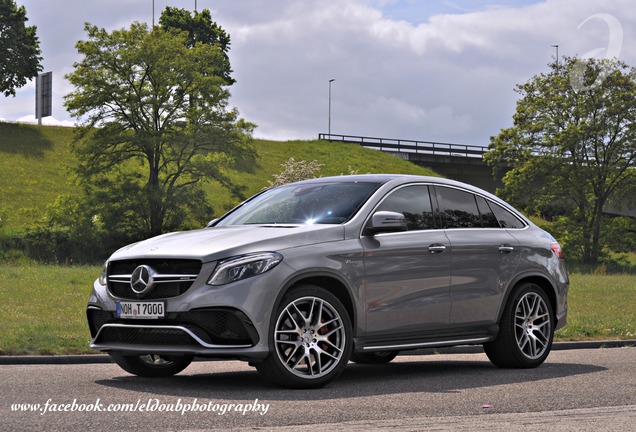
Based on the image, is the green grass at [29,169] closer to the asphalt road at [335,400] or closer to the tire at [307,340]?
the asphalt road at [335,400]

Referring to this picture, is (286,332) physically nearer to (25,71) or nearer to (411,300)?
(411,300)

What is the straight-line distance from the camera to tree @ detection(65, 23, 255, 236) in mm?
46062

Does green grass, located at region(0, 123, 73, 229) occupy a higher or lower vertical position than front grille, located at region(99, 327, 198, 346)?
higher

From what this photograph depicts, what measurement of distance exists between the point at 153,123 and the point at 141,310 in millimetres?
40499

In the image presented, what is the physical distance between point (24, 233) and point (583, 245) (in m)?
27.5

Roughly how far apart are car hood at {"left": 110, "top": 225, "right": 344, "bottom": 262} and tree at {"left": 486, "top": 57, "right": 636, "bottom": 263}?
151 feet

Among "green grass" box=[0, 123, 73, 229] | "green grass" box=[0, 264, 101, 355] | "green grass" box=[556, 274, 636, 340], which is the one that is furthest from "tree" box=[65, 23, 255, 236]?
"green grass" box=[556, 274, 636, 340]

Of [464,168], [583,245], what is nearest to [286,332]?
[583,245]

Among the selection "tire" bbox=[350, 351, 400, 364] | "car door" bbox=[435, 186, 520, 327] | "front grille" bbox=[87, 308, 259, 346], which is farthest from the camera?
"tire" bbox=[350, 351, 400, 364]

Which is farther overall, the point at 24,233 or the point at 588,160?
the point at 588,160

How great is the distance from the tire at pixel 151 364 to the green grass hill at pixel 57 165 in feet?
124

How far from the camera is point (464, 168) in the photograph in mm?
75562

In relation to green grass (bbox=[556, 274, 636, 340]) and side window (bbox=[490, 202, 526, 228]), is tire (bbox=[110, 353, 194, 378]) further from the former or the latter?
green grass (bbox=[556, 274, 636, 340])

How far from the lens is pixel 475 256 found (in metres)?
9.95
